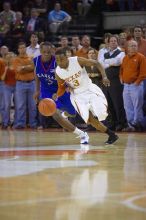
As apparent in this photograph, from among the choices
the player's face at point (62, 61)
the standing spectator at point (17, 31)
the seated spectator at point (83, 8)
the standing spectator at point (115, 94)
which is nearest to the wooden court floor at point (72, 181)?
the player's face at point (62, 61)

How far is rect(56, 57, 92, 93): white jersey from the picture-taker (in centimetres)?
991

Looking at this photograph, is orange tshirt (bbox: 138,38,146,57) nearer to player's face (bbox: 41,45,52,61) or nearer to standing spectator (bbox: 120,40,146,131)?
standing spectator (bbox: 120,40,146,131)

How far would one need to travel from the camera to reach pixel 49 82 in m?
10.8

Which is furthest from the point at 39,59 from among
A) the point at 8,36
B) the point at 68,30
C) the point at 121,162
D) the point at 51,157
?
the point at 68,30

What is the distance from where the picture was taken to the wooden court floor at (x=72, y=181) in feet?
15.3

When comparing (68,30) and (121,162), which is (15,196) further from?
(68,30)

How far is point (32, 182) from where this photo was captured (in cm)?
610

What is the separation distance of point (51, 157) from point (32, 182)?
7.38ft

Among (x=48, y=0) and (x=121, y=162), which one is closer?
(x=121, y=162)

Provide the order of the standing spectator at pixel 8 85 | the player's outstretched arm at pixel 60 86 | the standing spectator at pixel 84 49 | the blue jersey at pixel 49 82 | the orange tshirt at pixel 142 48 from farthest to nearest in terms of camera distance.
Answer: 1. the standing spectator at pixel 8 85
2. the standing spectator at pixel 84 49
3. the orange tshirt at pixel 142 48
4. the blue jersey at pixel 49 82
5. the player's outstretched arm at pixel 60 86

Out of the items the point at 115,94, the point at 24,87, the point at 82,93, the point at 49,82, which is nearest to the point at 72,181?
the point at 82,93

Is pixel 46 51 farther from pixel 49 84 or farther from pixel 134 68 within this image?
pixel 134 68

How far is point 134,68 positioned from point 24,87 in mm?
3065

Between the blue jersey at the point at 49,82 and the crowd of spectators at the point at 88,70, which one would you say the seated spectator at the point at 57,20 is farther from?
the blue jersey at the point at 49,82
